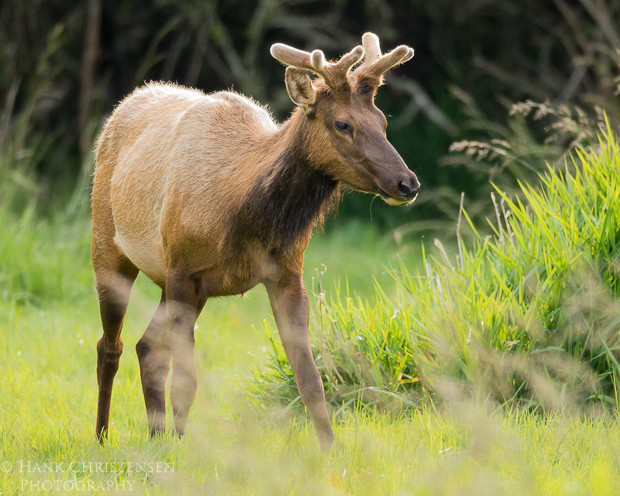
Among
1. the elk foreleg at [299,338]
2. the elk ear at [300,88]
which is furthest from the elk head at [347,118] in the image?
the elk foreleg at [299,338]

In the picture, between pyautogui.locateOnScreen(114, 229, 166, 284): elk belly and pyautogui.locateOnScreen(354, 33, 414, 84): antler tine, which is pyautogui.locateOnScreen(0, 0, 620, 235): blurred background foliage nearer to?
pyautogui.locateOnScreen(114, 229, 166, 284): elk belly

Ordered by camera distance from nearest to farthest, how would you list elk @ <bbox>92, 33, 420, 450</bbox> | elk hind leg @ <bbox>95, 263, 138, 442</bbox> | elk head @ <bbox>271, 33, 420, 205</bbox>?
elk head @ <bbox>271, 33, 420, 205</bbox>, elk @ <bbox>92, 33, 420, 450</bbox>, elk hind leg @ <bbox>95, 263, 138, 442</bbox>

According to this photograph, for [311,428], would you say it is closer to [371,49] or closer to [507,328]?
[507,328]

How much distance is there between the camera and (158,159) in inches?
201

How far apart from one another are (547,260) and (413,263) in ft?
14.1

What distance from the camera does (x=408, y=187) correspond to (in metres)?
4.16

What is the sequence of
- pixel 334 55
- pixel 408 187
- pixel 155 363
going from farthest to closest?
pixel 334 55, pixel 155 363, pixel 408 187

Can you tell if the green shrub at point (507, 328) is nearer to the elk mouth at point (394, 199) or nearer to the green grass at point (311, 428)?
the green grass at point (311, 428)

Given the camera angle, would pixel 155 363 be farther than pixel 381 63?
Yes

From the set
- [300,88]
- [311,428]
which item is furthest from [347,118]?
[311,428]

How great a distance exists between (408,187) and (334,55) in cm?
772

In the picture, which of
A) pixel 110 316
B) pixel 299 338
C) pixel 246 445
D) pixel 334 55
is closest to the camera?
pixel 246 445

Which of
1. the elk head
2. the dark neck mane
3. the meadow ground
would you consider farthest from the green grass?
the elk head

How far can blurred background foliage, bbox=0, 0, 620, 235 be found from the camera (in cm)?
1069
